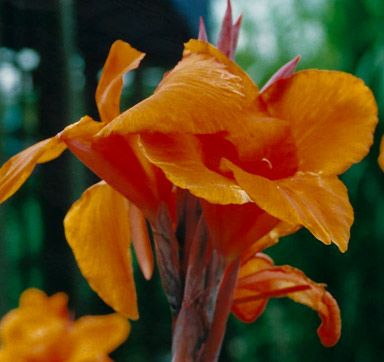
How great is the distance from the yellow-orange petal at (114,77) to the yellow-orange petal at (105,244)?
0.17ft

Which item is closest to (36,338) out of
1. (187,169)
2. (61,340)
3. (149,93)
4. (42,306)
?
(61,340)

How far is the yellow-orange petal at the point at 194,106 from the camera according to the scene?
22cm

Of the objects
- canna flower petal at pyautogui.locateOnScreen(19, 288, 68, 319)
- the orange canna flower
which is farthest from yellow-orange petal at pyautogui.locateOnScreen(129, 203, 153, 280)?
canna flower petal at pyautogui.locateOnScreen(19, 288, 68, 319)

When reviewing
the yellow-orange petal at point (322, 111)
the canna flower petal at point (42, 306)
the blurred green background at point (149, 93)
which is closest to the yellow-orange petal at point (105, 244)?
the yellow-orange petal at point (322, 111)

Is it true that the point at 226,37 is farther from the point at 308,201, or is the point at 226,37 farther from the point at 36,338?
the point at 36,338

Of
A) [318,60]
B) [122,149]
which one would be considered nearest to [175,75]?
[122,149]

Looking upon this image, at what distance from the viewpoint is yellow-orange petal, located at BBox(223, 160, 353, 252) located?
227 mm

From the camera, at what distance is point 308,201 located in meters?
0.25

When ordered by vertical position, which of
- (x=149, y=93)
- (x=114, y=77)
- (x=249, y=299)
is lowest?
(x=149, y=93)

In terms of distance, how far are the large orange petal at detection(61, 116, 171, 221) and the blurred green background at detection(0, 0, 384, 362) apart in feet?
2.92

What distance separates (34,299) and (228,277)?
36cm

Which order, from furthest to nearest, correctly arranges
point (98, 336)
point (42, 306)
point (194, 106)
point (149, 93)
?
point (149, 93) < point (42, 306) < point (98, 336) < point (194, 106)

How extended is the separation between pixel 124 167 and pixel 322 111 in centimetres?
10

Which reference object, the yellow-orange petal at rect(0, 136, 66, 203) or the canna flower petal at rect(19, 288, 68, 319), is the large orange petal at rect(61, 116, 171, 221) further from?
the canna flower petal at rect(19, 288, 68, 319)
